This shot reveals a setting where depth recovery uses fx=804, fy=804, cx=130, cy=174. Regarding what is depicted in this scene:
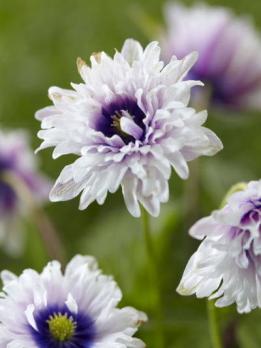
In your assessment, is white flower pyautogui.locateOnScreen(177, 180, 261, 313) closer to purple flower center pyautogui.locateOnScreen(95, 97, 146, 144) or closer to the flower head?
purple flower center pyautogui.locateOnScreen(95, 97, 146, 144)

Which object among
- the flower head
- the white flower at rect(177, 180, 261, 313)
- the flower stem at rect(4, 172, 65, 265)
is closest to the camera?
the white flower at rect(177, 180, 261, 313)

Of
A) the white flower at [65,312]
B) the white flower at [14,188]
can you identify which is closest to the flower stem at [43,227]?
the white flower at [14,188]

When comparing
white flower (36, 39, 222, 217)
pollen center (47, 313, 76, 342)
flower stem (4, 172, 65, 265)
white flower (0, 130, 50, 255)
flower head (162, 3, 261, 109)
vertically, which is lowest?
pollen center (47, 313, 76, 342)

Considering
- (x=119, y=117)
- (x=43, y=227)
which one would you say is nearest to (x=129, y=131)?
(x=119, y=117)

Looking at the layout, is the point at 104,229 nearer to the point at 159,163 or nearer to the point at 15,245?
the point at 15,245

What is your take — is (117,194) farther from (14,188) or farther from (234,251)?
(234,251)

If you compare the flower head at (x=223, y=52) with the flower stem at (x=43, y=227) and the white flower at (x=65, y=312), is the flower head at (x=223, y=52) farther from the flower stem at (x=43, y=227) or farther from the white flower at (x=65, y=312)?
the white flower at (x=65, y=312)

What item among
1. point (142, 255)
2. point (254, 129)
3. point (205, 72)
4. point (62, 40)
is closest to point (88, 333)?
point (142, 255)

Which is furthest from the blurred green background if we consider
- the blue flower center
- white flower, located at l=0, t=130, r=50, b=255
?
the blue flower center
